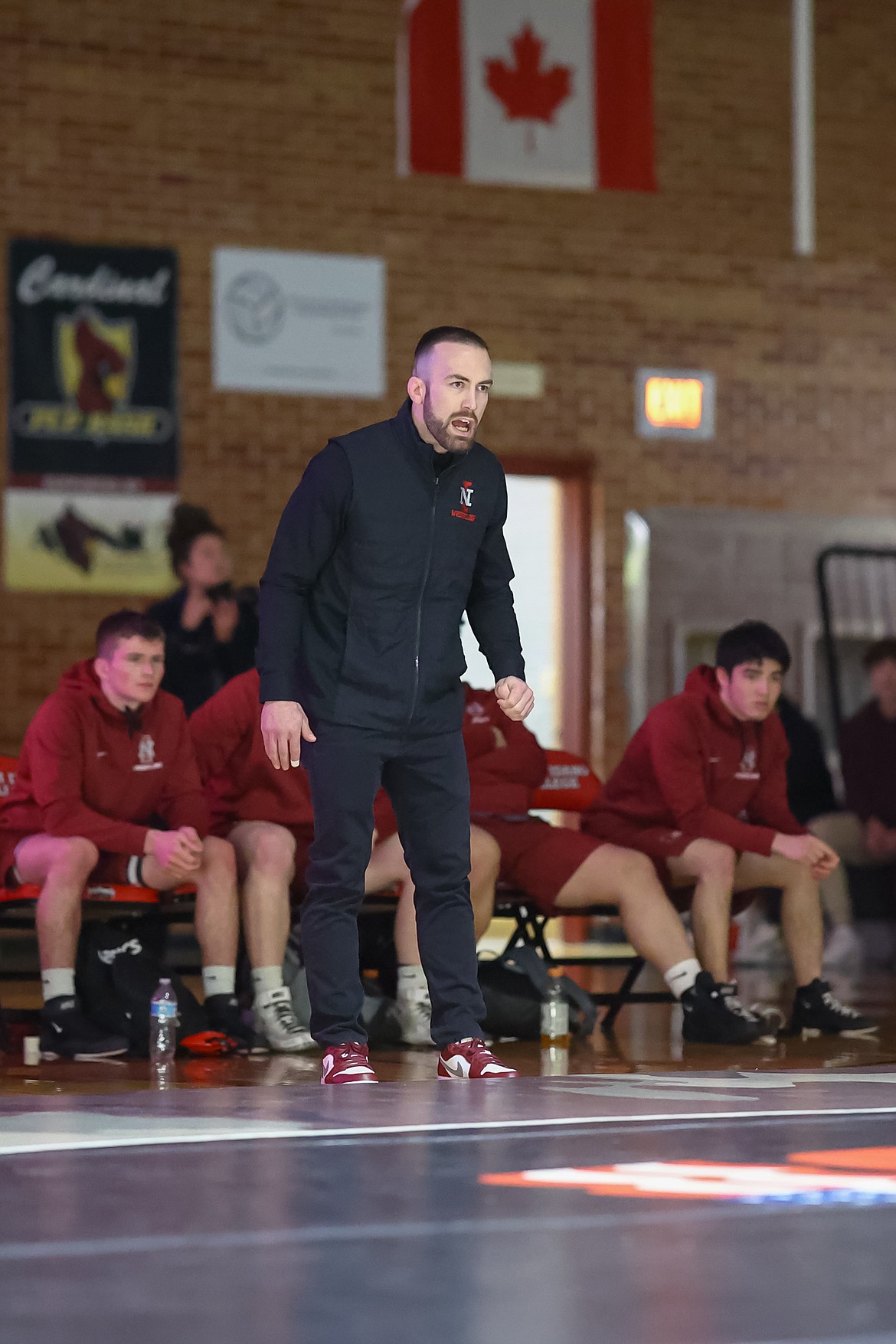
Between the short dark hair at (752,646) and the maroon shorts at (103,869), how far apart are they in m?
1.70

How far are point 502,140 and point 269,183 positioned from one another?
45.3 inches

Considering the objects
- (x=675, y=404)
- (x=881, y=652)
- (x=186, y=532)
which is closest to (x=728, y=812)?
(x=186, y=532)

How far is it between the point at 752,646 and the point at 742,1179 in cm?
325

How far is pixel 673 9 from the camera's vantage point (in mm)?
9758

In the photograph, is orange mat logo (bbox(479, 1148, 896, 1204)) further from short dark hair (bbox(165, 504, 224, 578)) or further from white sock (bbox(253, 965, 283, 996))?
short dark hair (bbox(165, 504, 224, 578))

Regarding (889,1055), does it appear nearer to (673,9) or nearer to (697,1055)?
(697,1055)

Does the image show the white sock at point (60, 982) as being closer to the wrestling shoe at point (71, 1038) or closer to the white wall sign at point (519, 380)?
→ the wrestling shoe at point (71, 1038)

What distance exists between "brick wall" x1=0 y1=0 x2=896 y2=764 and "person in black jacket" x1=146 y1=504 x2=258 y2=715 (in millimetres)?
2692

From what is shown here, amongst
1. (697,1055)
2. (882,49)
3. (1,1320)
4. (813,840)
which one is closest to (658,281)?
(882,49)

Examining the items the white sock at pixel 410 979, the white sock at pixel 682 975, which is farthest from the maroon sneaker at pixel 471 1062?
the white sock at pixel 682 975

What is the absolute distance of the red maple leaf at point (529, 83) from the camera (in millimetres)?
8945

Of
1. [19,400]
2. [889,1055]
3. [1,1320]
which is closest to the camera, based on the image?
[1,1320]

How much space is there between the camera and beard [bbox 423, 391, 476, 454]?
3.37 metres

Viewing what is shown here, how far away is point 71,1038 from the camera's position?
184 inches
